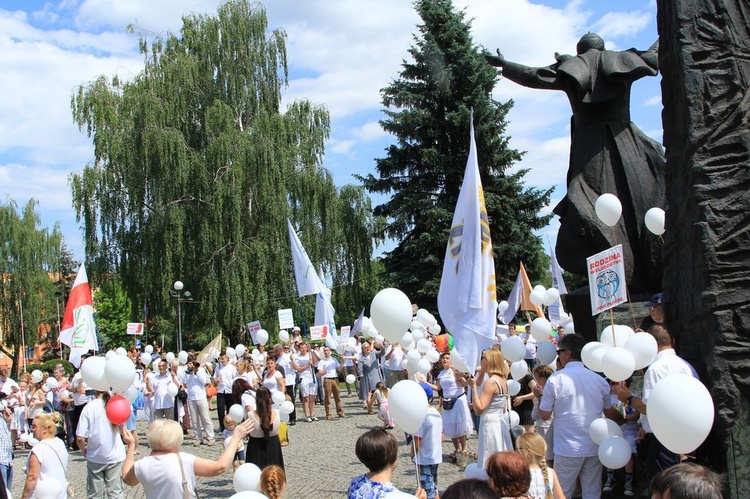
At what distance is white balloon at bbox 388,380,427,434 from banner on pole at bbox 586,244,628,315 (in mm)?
1974

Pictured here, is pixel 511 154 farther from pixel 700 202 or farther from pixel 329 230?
pixel 700 202

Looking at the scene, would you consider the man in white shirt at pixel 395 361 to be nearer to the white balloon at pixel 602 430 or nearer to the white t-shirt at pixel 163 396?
the white t-shirt at pixel 163 396

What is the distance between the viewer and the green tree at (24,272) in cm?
4388

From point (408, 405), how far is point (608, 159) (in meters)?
4.54

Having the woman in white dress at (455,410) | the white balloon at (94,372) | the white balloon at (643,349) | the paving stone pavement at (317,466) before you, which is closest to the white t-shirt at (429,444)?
the paving stone pavement at (317,466)

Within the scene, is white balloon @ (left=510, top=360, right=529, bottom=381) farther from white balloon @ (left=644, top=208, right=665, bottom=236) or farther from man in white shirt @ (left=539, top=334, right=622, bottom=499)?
man in white shirt @ (left=539, top=334, right=622, bottom=499)

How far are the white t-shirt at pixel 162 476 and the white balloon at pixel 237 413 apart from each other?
12.1ft

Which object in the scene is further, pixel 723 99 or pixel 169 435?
pixel 723 99

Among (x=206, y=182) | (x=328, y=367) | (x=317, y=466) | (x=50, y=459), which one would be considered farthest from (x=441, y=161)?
(x=50, y=459)

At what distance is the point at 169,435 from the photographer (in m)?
4.60

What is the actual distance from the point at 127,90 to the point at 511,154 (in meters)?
15.6

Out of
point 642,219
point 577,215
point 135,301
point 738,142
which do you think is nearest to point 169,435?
point 738,142

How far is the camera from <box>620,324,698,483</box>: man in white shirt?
4801 millimetres

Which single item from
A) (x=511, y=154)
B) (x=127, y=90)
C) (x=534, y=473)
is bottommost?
(x=534, y=473)
